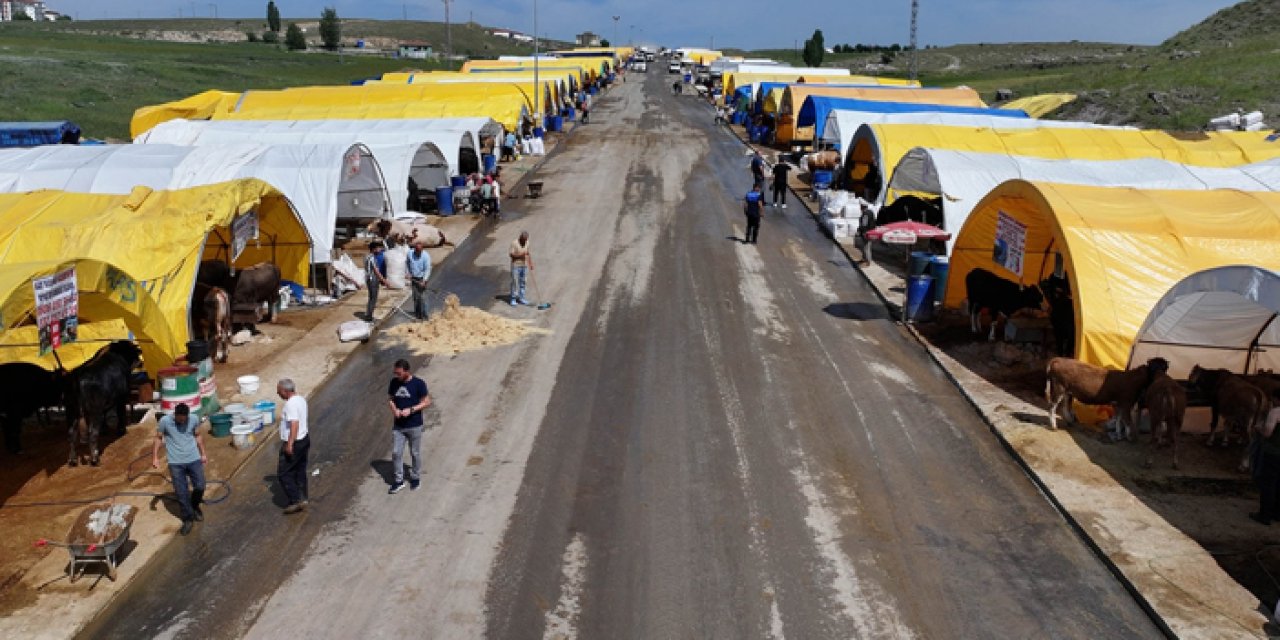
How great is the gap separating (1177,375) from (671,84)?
330 ft

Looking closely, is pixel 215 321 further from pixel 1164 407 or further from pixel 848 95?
pixel 848 95

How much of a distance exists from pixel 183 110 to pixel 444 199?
69.6 feet

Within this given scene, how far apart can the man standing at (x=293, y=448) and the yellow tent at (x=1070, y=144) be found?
2191 cm

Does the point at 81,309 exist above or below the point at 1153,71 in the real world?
below

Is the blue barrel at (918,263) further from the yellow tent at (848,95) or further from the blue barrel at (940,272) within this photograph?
the yellow tent at (848,95)

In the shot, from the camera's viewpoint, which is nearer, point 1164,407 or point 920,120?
point 1164,407

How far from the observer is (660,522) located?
451 inches

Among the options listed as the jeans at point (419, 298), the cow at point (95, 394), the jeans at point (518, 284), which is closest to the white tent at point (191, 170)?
the jeans at point (419, 298)

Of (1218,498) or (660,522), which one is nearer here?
(660,522)

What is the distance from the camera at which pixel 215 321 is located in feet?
56.5

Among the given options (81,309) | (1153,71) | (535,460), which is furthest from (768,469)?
(1153,71)

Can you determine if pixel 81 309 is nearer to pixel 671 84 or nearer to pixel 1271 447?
pixel 1271 447

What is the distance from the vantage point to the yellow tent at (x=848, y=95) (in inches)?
2012

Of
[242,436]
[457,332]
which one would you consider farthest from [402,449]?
[457,332]
